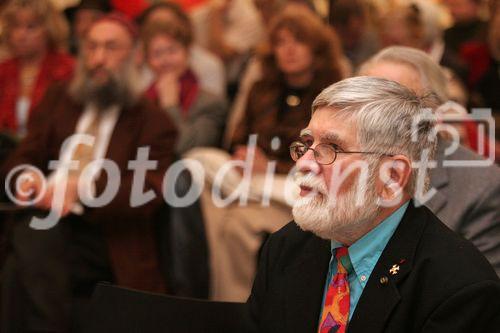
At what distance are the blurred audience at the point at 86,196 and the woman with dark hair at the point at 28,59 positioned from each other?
1.69 ft

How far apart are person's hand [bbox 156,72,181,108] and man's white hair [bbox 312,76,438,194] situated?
8.23ft

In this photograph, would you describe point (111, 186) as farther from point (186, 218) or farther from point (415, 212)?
point (415, 212)

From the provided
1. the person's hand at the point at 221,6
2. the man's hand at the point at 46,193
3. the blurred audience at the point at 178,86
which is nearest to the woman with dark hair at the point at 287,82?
the blurred audience at the point at 178,86

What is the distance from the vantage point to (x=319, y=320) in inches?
82.9

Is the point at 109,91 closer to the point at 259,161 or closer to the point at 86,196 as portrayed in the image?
the point at 86,196

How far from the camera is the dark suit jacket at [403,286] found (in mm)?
1873

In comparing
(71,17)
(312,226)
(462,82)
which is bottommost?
(312,226)

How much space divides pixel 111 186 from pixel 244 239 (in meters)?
0.71

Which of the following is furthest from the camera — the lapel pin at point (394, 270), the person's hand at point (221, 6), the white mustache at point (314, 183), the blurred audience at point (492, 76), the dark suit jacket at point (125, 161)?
the person's hand at point (221, 6)

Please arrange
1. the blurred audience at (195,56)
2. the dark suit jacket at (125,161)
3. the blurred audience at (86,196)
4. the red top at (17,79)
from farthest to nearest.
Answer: the blurred audience at (195,56)
the red top at (17,79)
the dark suit jacket at (125,161)
the blurred audience at (86,196)

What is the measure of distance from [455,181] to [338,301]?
2.62 ft

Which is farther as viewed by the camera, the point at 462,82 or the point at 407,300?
the point at 462,82

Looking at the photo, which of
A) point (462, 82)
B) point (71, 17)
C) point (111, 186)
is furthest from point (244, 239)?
point (71, 17)

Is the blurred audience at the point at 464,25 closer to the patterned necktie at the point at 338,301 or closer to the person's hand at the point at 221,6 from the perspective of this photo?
the person's hand at the point at 221,6
